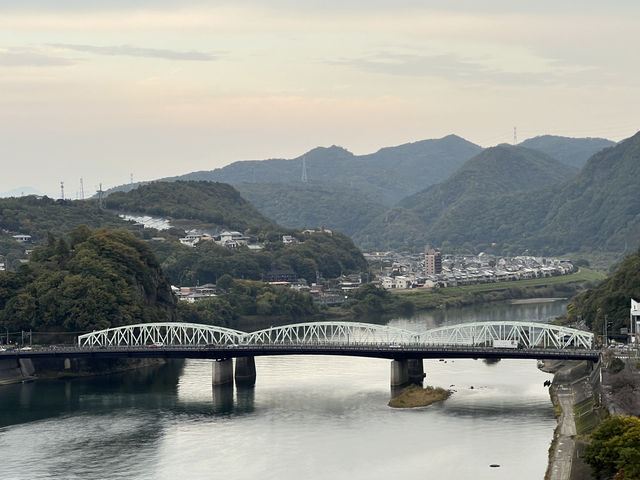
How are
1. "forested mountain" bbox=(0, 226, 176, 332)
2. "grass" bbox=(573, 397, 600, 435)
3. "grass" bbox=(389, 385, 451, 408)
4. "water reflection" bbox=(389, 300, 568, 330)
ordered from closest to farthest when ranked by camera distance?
"grass" bbox=(573, 397, 600, 435) < "grass" bbox=(389, 385, 451, 408) < "forested mountain" bbox=(0, 226, 176, 332) < "water reflection" bbox=(389, 300, 568, 330)

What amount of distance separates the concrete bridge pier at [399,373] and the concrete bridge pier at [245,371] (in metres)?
14.6

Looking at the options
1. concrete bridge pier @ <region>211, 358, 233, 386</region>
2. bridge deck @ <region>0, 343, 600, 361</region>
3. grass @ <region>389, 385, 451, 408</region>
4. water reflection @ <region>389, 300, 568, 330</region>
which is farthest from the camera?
water reflection @ <region>389, 300, 568, 330</region>

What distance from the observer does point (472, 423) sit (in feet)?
288

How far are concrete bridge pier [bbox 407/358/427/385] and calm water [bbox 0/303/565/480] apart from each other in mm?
1191

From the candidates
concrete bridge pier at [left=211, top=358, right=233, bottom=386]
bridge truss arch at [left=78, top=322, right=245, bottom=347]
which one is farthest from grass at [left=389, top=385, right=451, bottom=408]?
bridge truss arch at [left=78, top=322, right=245, bottom=347]

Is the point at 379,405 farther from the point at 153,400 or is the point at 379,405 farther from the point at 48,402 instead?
the point at 48,402

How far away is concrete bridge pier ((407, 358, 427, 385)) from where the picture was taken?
351 feet

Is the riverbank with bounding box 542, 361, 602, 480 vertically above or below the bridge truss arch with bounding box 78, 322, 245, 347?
below

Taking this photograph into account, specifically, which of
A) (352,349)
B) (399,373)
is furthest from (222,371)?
(399,373)

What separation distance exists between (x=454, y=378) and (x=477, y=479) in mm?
38339

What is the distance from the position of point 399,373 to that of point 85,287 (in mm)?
39692

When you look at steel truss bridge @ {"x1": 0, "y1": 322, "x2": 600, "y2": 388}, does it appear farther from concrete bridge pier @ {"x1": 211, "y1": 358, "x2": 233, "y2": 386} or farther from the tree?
the tree

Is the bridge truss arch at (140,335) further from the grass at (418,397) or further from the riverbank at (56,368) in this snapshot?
the grass at (418,397)

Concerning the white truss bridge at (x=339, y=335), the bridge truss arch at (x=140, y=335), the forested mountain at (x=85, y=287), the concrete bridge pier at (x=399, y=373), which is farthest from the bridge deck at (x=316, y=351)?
the forested mountain at (x=85, y=287)
